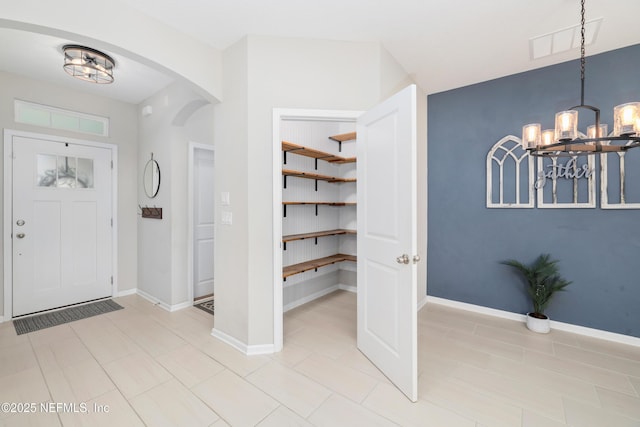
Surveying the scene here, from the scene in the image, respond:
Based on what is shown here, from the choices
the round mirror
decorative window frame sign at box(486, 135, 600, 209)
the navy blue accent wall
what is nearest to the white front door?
the round mirror

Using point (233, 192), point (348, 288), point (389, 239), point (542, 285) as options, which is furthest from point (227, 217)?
point (542, 285)

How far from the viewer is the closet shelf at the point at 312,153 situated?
319 cm

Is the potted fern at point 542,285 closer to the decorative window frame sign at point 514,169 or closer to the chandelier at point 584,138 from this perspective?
the decorative window frame sign at point 514,169

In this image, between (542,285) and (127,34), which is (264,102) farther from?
(542,285)

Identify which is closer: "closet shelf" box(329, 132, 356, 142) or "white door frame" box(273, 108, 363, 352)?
"white door frame" box(273, 108, 363, 352)

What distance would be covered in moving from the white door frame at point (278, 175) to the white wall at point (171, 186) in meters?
1.43

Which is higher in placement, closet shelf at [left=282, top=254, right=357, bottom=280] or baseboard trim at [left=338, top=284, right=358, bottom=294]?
closet shelf at [left=282, top=254, right=357, bottom=280]

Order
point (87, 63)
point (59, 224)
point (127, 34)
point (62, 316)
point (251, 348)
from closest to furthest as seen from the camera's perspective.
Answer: point (127, 34)
point (251, 348)
point (87, 63)
point (62, 316)
point (59, 224)

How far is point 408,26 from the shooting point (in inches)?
91.7

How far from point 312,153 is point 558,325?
3370 millimetres

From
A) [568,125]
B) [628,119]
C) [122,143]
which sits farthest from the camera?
[122,143]

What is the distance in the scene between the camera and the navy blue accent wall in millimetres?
2648

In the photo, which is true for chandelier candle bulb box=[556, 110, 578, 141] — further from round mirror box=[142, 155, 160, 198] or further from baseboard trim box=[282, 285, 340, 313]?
round mirror box=[142, 155, 160, 198]

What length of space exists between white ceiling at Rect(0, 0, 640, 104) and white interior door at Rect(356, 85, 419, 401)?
0.79 m
